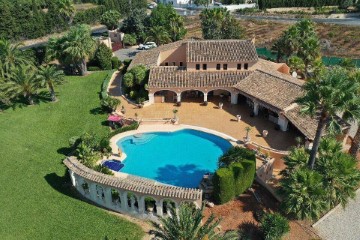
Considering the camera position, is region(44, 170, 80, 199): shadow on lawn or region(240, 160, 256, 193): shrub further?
region(44, 170, 80, 199): shadow on lawn

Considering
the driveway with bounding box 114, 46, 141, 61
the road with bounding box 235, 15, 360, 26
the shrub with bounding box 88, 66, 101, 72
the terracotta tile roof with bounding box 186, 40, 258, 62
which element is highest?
the terracotta tile roof with bounding box 186, 40, 258, 62

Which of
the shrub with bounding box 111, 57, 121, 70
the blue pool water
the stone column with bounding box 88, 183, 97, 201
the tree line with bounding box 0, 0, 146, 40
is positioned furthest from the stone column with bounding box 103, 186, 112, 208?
the tree line with bounding box 0, 0, 146, 40

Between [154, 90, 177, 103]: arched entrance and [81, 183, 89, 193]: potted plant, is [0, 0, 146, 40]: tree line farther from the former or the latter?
[81, 183, 89, 193]: potted plant

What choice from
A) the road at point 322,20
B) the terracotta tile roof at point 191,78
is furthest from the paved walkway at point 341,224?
the road at point 322,20

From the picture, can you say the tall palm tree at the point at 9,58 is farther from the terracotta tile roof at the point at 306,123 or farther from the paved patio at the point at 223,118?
the terracotta tile roof at the point at 306,123

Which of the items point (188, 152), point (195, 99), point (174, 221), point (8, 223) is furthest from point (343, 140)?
point (8, 223)

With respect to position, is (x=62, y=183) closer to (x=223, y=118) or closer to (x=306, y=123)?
(x=223, y=118)
